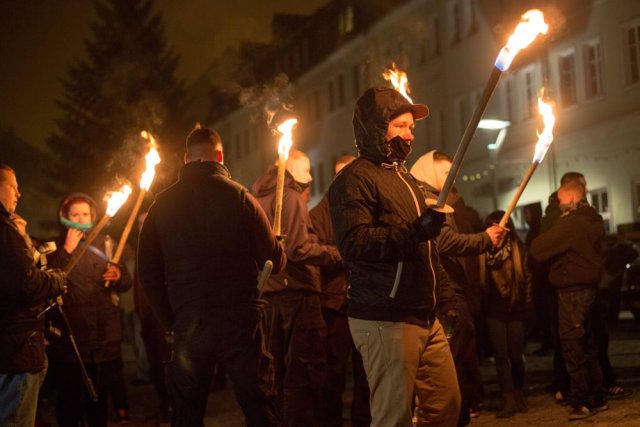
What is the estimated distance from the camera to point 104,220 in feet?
22.3

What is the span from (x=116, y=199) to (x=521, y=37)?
3893mm

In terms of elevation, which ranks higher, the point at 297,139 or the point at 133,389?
the point at 297,139

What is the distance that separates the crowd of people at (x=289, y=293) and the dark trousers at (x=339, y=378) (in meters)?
0.01

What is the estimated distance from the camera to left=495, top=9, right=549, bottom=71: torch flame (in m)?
4.02

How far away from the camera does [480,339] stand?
11.7m

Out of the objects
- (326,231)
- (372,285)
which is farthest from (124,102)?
(372,285)

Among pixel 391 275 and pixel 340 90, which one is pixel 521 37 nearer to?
pixel 391 275

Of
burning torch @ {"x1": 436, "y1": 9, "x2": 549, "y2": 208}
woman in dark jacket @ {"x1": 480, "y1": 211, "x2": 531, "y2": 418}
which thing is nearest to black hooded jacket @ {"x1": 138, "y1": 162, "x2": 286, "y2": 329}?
burning torch @ {"x1": 436, "y1": 9, "x2": 549, "y2": 208}

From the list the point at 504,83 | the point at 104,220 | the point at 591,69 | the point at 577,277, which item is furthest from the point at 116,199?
the point at 504,83

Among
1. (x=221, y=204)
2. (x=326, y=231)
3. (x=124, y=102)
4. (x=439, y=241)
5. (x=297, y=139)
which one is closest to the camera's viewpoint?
(x=221, y=204)

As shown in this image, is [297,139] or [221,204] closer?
[221,204]

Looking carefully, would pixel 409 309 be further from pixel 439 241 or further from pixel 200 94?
pixel 200 94

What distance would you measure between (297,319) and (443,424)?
8.92ft

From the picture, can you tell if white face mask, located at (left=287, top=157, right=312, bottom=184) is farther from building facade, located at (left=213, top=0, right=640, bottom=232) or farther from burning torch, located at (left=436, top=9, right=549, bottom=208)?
building facade, located at (left=213, top=0, right=640, bottom=232)
